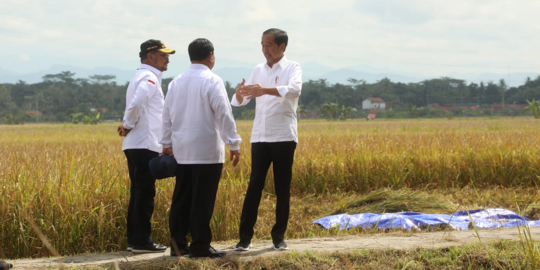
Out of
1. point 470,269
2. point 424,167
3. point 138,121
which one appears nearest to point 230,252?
point 138,121

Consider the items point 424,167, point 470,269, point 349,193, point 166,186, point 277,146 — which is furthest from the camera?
point 424,167

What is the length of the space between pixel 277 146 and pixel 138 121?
3.66 feet

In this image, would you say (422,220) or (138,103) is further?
(422,220)

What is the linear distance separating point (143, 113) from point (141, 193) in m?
0.64

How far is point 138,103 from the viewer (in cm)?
384

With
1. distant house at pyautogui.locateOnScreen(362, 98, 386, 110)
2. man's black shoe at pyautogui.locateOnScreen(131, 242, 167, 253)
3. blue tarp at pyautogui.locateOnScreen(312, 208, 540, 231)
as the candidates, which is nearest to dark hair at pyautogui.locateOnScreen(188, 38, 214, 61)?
man's black shoe at pyautogui.locateOnScreen(131, 242, 167, 253)

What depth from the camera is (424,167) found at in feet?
26.0

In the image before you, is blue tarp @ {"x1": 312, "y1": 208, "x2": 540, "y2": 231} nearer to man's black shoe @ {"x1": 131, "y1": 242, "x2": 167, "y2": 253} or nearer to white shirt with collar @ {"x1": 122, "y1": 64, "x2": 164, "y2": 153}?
man's black shoe @ {"x1": 131, "y1": 242, "x2": 167, "y2": 253}

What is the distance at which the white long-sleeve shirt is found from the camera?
3.54 m

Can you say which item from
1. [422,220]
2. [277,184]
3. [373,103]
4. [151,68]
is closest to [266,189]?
[422,220]

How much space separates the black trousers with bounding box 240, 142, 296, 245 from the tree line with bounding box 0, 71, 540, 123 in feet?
162

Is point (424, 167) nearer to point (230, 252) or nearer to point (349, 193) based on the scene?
point (349, 193)

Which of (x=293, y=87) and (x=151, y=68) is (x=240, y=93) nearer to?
(x=293, y=87)

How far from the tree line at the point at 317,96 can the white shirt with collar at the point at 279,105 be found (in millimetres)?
49255
